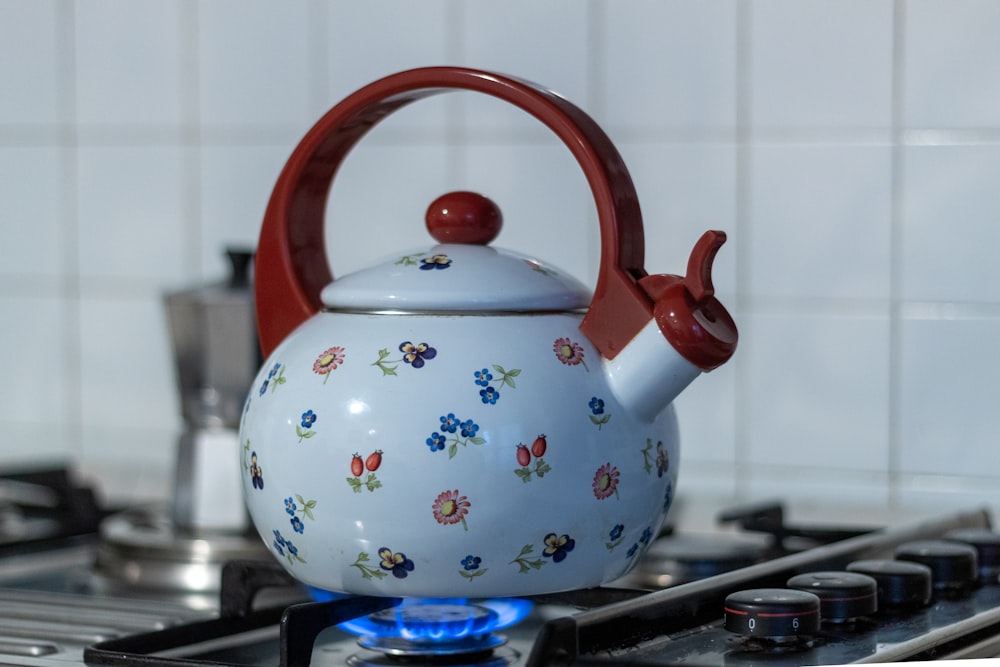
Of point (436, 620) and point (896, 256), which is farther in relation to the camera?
point (896, 256)

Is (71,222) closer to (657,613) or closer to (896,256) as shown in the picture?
(896,256)

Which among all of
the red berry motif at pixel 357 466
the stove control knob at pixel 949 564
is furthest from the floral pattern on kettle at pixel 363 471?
the stove control knob at pixel 949 564

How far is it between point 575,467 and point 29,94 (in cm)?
109

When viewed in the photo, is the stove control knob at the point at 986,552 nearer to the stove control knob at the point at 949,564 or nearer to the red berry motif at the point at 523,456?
the stove control knob at the point at 949,564

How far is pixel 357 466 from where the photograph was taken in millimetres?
647

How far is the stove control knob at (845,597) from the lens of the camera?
73 cm

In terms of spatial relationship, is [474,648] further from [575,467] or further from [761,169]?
[761,169]

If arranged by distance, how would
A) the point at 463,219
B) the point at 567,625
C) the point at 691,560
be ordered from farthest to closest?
1. the point at 691,560
2. the point at 463,219
3. the point at 567,625

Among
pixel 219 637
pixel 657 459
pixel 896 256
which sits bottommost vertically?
pixel 219 637

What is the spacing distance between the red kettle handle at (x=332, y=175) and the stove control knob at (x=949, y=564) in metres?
0.29

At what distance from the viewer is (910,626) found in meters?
0.73

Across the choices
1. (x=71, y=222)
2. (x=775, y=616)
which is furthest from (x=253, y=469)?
(x=71, y=222)

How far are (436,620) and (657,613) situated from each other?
11 centimetres

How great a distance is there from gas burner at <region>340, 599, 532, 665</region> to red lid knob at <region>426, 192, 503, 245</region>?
0.18 meters
